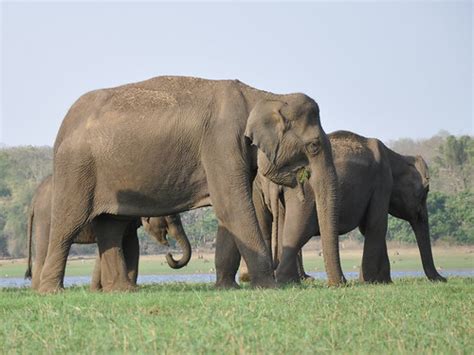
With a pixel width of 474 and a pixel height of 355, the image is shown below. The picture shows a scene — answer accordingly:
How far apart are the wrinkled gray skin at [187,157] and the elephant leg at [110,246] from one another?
199mm

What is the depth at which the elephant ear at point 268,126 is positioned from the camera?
13.8 meters

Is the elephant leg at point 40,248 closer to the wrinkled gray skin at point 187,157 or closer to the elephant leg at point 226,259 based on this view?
the wrinkled gray skin at point 187,157

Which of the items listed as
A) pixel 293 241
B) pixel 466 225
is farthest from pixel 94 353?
pixel 466 225

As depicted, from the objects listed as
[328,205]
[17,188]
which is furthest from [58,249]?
[17,188]

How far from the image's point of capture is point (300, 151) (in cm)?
1426

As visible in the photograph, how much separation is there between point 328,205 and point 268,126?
134 centimetres

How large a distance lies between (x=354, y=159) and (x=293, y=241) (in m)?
1.60

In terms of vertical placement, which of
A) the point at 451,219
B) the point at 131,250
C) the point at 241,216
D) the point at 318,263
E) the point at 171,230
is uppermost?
the point at 241,216

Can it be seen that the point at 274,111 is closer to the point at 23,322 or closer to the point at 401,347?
the point at 23,322

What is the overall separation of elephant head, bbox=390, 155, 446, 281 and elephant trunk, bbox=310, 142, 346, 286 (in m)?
4.08

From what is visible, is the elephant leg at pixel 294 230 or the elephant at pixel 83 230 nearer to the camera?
the elephant leg at pixel 294 230

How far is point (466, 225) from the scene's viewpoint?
5953 cm

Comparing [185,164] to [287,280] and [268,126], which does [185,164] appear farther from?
[287,280]

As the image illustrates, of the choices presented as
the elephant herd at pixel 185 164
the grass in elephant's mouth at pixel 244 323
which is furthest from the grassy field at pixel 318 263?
the grass in elephant's mouth at pixel 244 323
